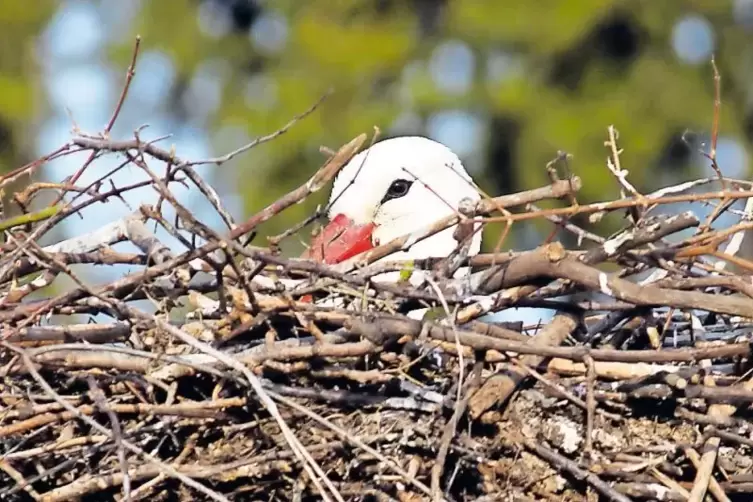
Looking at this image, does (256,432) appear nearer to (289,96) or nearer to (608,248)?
(608,248)

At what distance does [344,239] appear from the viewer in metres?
3.77

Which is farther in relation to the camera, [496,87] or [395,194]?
[496,87]

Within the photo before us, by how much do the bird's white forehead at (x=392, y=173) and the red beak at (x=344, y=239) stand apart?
0.03 meters

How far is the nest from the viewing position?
2463 mm

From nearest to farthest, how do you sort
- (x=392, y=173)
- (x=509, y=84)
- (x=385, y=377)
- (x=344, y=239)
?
(x=385, y=377)
(x=344, y=239)
(x=392, y=173)
(x=509, y=84)

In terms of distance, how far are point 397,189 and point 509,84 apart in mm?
4680

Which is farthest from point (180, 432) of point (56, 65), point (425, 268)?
point (56, 65)

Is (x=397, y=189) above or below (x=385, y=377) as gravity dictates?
above

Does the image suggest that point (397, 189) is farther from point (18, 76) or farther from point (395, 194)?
point (18, 76)

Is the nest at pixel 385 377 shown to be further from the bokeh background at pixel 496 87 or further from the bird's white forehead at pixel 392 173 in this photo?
the bokeh background at pixel 496 87

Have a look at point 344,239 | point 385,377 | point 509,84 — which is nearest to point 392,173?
point 344,239

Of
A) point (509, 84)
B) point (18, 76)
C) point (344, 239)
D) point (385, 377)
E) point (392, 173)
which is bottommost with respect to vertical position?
point (385, 377)

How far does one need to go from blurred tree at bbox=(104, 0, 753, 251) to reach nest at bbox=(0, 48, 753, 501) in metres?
5.19

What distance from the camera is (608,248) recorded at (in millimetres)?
2494
